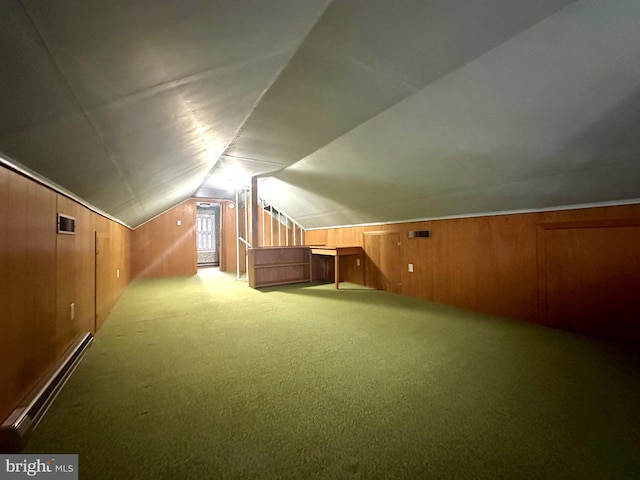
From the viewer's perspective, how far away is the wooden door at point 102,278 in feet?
9.32

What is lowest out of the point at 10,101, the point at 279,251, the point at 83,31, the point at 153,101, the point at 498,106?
the point at 279,251

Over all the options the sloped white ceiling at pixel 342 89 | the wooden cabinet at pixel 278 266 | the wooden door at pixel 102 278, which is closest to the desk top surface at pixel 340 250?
the wooden cabinet at pixel 278 266

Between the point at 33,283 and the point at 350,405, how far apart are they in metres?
1.88

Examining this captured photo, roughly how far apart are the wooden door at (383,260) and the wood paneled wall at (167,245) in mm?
5069

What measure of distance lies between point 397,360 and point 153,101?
7.24 feet

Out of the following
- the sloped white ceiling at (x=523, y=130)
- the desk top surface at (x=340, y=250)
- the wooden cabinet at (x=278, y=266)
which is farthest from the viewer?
the wooden cabinet at (x=278, y=266)

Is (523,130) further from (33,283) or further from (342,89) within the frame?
(33,283)

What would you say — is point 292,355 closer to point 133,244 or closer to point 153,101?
point 153,101

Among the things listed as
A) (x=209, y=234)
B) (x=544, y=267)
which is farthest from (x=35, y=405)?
(x=209, y=234)

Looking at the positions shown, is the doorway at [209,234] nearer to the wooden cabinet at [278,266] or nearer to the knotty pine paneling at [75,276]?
the wooden cabinet at [278,266]

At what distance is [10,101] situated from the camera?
840 mm

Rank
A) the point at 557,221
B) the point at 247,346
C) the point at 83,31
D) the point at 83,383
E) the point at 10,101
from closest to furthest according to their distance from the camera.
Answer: the point at 83,31, the point at 10,101, the point at 83,383, the point at 247,346, the point at 557,221

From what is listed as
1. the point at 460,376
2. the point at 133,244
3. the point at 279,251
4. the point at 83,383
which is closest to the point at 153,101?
the point at 83,383

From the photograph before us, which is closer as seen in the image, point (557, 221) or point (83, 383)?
point (83, 383)
